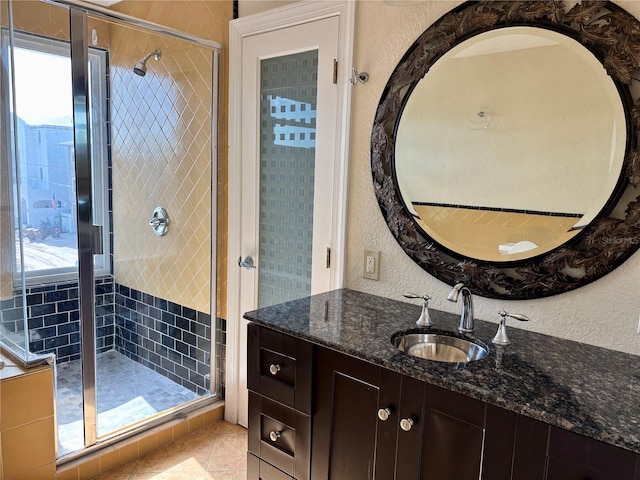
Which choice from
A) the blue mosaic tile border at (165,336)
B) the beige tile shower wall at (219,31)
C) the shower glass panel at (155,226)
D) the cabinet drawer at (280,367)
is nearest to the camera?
the cabinet drawer at (280,367)

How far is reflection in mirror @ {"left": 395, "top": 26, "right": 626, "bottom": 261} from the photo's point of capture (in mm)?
1470

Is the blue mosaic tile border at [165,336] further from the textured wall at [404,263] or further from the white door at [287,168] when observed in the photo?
the textured wall at [404,263]

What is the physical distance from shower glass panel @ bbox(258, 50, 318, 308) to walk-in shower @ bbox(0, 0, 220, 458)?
15.6 inches

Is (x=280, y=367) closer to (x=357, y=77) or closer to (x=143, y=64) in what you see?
(x=357, y=77)

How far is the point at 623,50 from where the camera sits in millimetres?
1397

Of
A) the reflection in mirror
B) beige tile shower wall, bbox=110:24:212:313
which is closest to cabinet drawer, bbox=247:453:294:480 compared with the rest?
the reflection in mirror

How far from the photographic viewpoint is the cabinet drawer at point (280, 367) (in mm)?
1561

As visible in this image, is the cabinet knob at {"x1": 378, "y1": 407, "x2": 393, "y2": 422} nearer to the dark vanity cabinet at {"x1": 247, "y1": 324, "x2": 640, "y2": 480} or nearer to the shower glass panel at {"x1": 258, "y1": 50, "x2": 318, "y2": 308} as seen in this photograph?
the dark vanity cabinet at {"x1": 247, "y1": 324, "x2": 640, "y2": 480}

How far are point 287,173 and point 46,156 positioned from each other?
1395mm

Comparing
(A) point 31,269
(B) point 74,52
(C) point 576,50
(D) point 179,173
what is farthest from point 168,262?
(C) point 576,50

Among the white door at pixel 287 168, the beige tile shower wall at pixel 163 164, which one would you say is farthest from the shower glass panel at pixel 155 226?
the white door at pixel 287 168

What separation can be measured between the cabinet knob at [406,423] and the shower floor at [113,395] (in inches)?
68.1

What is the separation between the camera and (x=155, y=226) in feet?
9.67

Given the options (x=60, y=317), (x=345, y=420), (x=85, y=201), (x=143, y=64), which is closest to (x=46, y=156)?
(x=85, y=201)
